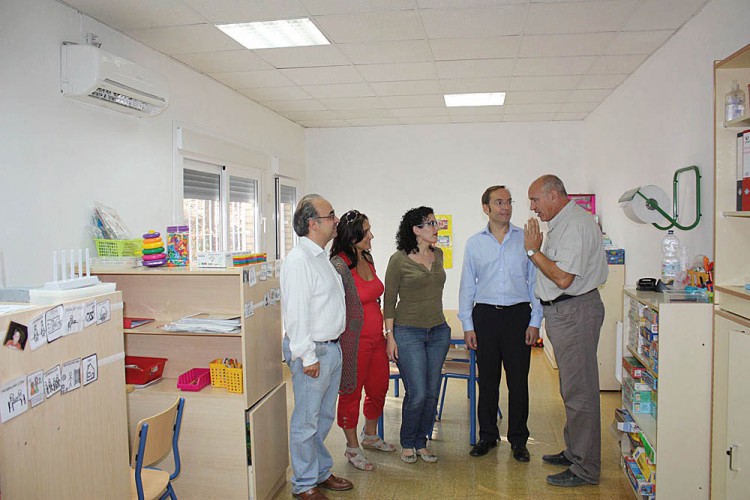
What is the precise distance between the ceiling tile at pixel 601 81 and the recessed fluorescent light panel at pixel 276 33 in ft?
8.09

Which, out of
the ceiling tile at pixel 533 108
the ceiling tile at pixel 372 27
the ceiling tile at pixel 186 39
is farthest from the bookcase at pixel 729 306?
the ceiling tile at pixel 533 108

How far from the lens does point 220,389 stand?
3.04 metres

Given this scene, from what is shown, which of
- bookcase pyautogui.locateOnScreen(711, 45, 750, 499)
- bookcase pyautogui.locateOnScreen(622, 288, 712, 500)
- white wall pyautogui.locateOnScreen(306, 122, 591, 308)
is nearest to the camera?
bookcase pyautogui.locateOnScreen(711, 45, 750, 499)

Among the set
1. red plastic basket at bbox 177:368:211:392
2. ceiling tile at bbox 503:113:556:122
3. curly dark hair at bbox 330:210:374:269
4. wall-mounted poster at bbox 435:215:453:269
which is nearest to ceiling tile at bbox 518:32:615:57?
curly dark hair at bbox 330:210:374:269

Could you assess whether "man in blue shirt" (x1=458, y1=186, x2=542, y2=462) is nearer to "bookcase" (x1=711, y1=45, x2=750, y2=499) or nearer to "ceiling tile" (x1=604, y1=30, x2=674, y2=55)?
"bookcase" (x1=711, y1=45, x2=750, y2=499)

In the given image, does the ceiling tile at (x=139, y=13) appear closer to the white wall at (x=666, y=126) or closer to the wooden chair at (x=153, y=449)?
the wooden chair at (x=153, y=449)

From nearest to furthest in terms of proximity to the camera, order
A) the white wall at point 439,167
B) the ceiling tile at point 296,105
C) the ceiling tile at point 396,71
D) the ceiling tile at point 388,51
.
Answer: the ceiling tile at point 388,51 < the ceiling tile at point 396,71 < the ceiling tile at point 296,105 < the white wall at point 439,167

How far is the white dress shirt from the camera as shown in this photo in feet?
9.09

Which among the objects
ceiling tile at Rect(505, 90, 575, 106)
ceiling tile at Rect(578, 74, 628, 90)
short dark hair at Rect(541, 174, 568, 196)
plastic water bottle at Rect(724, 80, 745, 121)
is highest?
ceiling tile at Rect(505, 90, 575, 106)

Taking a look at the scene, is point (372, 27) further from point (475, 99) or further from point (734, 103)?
point (475, 99)

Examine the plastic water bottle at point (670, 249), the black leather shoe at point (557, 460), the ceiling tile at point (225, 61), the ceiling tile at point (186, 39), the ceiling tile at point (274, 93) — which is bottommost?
the black leather shoe at point (557, 460)

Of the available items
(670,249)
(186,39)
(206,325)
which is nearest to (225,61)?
(186,39)

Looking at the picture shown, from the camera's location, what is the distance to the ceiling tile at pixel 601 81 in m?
4.94

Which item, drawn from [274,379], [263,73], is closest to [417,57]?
[263,73]
